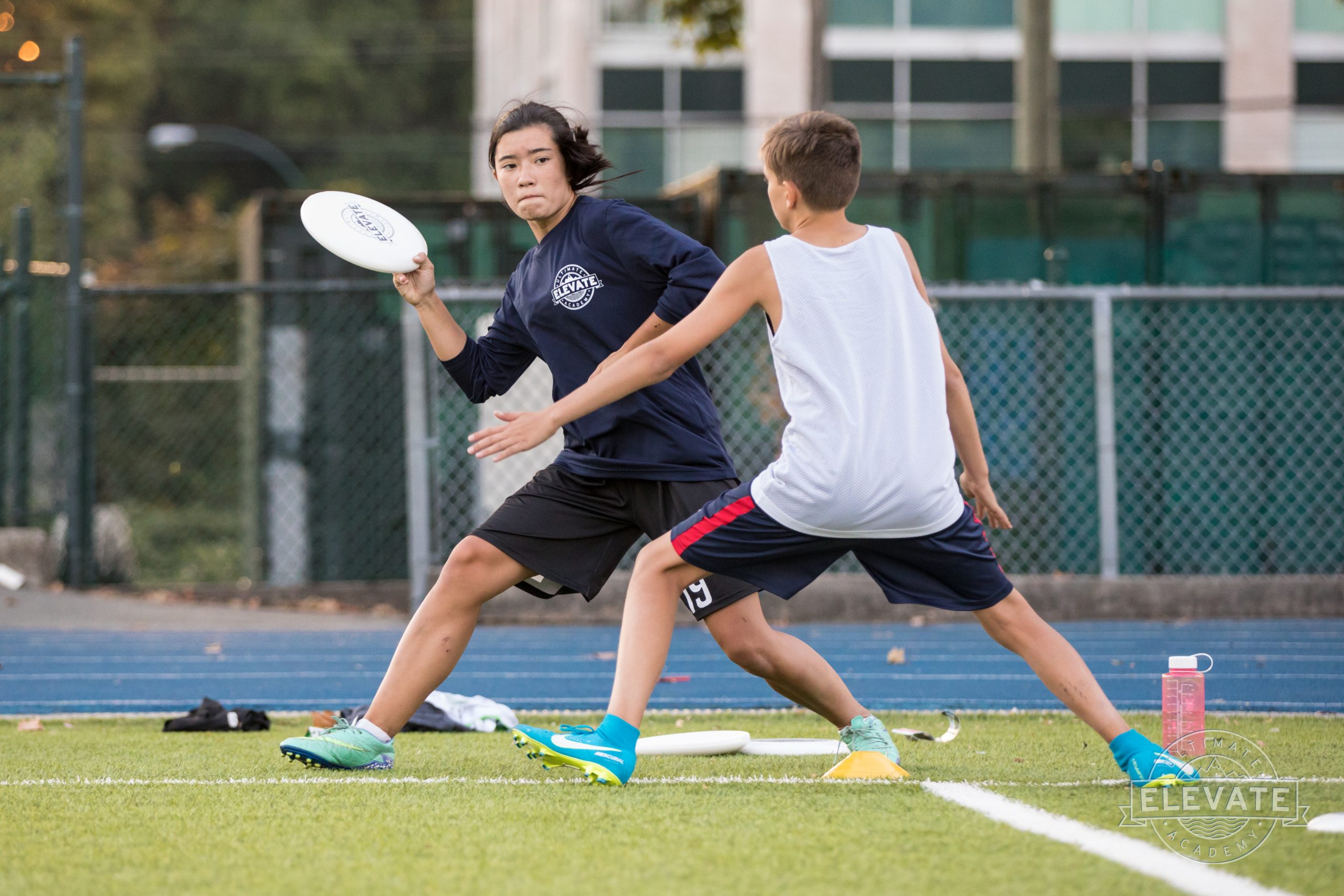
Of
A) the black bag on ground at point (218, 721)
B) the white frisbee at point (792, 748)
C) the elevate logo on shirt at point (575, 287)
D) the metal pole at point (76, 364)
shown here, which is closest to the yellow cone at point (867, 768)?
the white frisbee at point (792, 748)

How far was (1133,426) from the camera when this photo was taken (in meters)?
10.7

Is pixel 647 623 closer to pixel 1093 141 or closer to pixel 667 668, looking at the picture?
pixel 667 668

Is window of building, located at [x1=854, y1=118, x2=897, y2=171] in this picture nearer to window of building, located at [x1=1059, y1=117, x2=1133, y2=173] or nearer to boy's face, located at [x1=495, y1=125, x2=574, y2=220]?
window of building, located at [x1=1059, y1=117, x2=1133, y2=173]

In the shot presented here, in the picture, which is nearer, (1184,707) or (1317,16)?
(1184,707)

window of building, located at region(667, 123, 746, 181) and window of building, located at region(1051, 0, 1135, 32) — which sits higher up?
window of building, located at region(1051, 0, 1135, 32)

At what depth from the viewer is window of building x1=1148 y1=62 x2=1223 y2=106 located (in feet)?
86.6

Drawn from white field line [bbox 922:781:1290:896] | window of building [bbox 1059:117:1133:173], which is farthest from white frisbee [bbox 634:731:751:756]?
window of building [bbox 1059:117:1133:173]

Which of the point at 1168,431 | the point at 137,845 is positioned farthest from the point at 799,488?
the point at 1168,431

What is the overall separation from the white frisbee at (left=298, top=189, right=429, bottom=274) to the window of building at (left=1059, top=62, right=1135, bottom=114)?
23.6 m

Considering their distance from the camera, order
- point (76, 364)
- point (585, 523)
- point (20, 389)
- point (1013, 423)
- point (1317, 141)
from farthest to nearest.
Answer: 1. point (1317, 141)
2. point (20, 389)
3. point (76, 364)
4. point (1013, 423)
5. point (585, 523)

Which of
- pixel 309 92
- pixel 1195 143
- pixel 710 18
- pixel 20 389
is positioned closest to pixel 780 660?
pixel 20 389

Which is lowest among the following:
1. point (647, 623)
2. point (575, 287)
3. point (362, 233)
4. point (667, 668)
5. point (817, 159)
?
point (667, 668)

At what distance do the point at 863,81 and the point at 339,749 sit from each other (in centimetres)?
2388

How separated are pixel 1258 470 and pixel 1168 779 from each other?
703 cm
